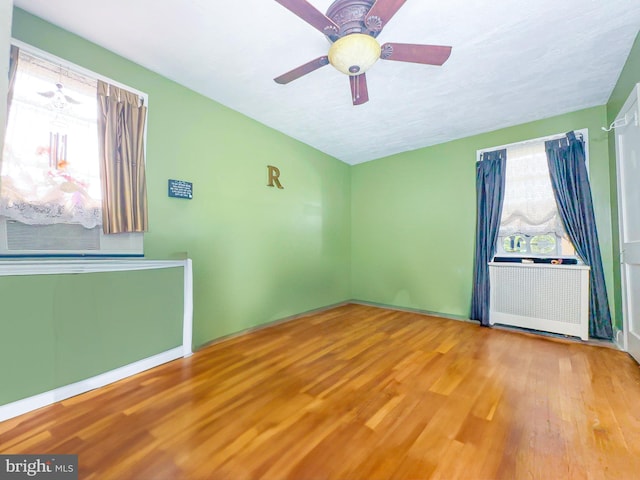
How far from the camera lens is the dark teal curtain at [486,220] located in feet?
11.7

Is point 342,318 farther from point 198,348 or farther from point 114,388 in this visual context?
point 114,388

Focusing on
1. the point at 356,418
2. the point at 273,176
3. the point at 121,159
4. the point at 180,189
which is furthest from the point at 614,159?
the point at 121,159

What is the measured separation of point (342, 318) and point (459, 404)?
2.28 metres

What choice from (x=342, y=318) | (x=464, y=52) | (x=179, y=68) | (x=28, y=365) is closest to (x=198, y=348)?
(x=28, y=365)

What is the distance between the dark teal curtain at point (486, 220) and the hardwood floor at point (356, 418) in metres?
0.98

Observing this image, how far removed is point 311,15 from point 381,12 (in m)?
0.42

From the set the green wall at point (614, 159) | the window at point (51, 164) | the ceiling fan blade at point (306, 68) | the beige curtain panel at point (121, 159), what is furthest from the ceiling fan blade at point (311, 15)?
the green wall at point (614, 159)

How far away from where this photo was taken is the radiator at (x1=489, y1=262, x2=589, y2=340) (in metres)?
2.97

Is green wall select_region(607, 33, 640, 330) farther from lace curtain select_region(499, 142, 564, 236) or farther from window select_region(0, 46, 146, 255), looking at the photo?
window select_region(0, 46, 146, 255)

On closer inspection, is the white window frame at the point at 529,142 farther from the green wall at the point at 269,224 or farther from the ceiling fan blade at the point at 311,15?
the ceiling fan blade at the point at 311,15

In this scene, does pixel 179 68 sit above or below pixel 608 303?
above

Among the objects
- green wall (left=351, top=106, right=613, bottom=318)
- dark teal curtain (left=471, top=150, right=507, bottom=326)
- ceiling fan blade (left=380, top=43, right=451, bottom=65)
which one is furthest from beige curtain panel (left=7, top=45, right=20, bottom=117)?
dark teal curtain (left=471, top=150, right=507, bottom=326)

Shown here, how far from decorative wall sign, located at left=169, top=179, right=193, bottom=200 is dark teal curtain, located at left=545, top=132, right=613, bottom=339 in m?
4.33

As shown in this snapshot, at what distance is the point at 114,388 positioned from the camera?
6.50ft
